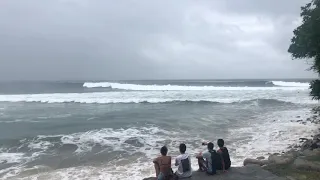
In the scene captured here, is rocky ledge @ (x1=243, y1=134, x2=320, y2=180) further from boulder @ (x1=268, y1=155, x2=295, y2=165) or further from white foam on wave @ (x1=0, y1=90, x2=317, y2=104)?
white foam on wave @ (x1=0, y1=90, x2=317, y2=104)

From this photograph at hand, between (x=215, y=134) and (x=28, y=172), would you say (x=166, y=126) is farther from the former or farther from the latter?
(x=28, y=172)

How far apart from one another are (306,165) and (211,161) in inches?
111

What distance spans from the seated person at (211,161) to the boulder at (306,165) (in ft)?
7.50

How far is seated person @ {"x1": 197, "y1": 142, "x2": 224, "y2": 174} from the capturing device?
7828mm

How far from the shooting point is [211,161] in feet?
25.6

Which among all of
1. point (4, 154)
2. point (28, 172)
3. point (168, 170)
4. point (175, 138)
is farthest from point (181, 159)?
point (4, 154)

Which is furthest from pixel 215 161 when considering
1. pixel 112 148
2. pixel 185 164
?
pixel 112 148

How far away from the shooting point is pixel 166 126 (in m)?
19.6

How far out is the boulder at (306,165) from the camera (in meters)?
8.02

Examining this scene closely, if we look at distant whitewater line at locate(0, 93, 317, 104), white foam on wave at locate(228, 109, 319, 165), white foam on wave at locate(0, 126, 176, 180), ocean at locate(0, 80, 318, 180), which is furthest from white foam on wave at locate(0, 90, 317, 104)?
white foam on wave at locate(0, 126, 176, 180)

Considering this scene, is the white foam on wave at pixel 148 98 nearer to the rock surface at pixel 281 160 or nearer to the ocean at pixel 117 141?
the ocean at pixel 117 141

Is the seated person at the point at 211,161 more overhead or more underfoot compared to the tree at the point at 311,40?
more underfoot

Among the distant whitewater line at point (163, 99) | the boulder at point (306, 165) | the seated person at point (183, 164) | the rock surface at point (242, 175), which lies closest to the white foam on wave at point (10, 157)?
the seated person at point (183, 164)

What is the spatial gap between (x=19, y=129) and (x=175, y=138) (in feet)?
34.7
